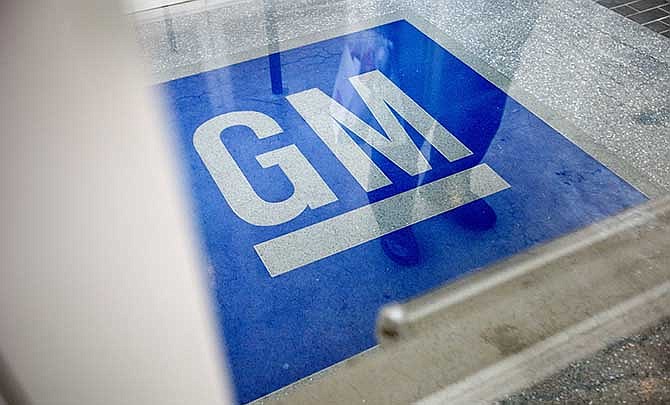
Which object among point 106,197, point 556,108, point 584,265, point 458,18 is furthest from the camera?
point 458,18

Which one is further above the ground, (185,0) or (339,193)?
(185,0)

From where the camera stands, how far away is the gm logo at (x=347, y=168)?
1.54 metres

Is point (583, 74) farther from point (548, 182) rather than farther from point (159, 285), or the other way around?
point (159, 285)

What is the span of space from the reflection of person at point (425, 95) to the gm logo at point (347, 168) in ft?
0.09

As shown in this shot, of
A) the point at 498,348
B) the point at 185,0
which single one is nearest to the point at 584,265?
the point at 498,348

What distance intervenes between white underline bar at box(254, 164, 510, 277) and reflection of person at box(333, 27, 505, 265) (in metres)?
0.03

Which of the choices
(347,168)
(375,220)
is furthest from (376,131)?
(375,220)

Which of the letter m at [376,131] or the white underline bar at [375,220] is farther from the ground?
the letter m at [376,131]

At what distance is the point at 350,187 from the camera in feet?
5.45

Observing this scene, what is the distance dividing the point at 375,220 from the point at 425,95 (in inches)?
22.3

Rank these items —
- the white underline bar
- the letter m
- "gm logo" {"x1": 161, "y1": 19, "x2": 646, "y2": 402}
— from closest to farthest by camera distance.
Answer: "gm logo" {"x1": 161, "y1": 19, "x2": 646, "y2": 402} → the white underline bar → the letter m

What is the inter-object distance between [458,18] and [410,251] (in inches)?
45.5

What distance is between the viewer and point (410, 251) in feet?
4.96

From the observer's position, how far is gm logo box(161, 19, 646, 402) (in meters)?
1.38
